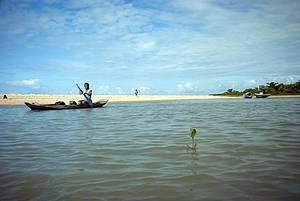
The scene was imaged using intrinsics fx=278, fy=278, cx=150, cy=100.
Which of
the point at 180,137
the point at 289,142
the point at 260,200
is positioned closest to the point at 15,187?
the point at 260,200

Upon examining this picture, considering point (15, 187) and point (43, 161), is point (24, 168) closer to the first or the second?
point (43, 161)

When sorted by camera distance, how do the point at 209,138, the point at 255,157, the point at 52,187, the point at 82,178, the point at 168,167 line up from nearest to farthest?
1. the point at 52,187
2. the point at 82,178
3. the point at 168,167
4. the point at 255,157
5. the point at 209,138

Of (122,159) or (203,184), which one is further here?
(122,159)

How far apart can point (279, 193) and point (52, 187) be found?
3.03 meters

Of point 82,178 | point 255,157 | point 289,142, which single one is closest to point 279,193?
→ point 255,157

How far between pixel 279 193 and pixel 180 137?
4.38 meters

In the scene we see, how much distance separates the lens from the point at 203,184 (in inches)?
153

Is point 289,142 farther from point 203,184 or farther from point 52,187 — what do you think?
point 52,187

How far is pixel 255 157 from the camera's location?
5227 millimetres

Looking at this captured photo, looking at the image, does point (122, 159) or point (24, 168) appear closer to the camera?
point (24, 168)

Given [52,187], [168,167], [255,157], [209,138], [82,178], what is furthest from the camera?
[209,138]

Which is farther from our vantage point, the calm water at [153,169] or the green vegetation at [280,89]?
the green vegetation at [280,89]

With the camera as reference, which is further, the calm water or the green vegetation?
the green vegetation

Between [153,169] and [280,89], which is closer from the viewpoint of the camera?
[153,169]
